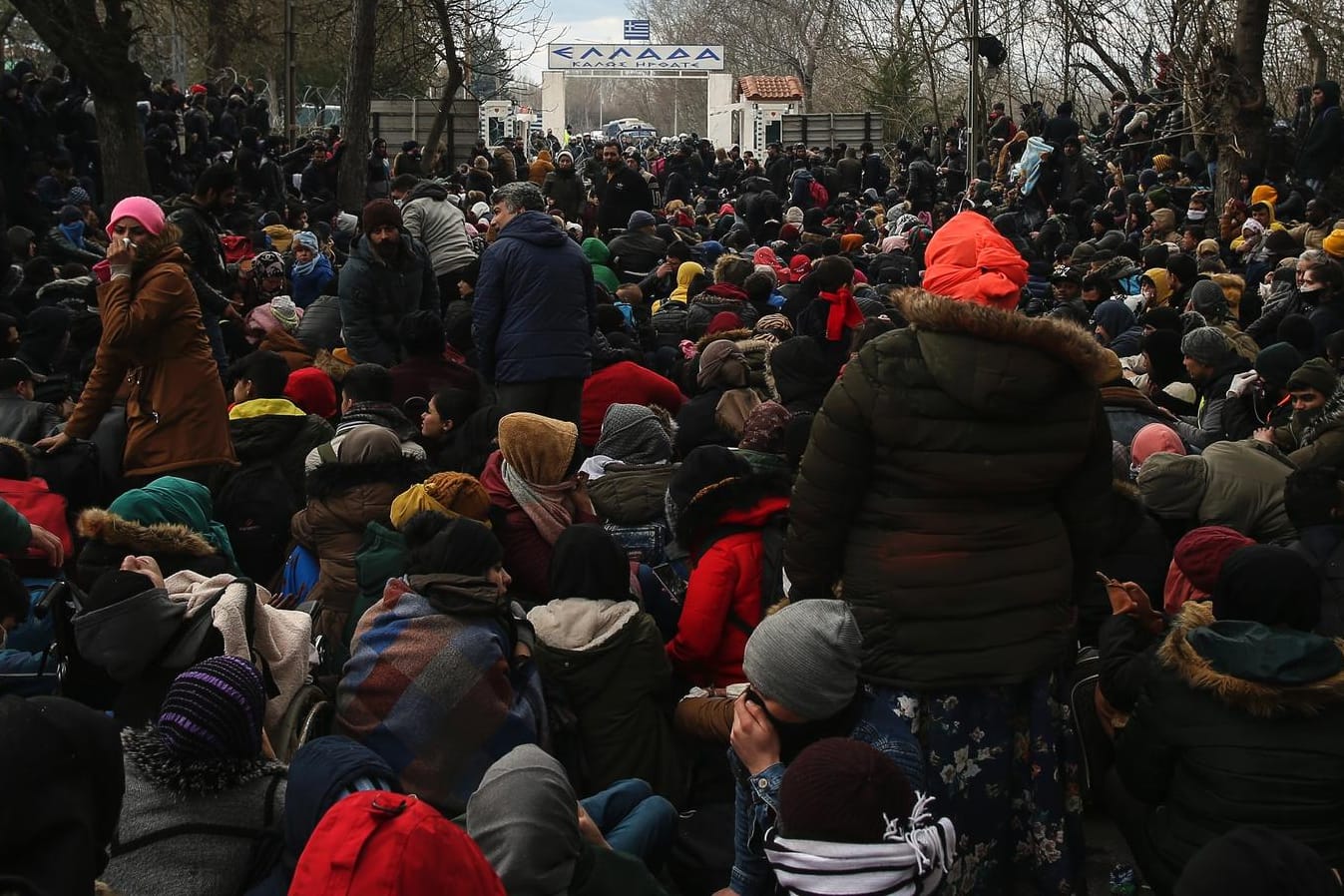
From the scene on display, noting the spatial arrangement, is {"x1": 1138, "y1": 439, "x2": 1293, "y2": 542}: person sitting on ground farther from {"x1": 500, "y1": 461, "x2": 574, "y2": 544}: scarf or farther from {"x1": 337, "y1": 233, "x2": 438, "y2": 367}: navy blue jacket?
{"x1": 337, "y1": 233, "x2": 438, "y2": 367}: navy blue jacket

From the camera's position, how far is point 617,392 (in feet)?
24.1

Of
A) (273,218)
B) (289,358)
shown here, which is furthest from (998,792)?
(273,218)

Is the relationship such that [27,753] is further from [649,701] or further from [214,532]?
[214,532]

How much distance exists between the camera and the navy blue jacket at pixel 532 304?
22.1 ft

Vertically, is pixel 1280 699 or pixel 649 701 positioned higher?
Result: pixel 1280 699

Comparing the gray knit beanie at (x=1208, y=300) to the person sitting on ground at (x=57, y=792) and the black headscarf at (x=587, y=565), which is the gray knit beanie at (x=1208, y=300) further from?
the person sitting on ground at (x=57, y=792)

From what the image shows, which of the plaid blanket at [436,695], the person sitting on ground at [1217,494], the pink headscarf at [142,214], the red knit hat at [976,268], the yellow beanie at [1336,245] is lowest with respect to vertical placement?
the plaid blanket at [436,695]

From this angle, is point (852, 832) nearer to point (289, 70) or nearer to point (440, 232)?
point (440, 232)

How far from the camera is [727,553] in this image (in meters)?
4.45

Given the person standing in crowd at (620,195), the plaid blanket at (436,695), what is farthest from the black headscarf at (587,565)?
the person standing in crowd at (620,195)

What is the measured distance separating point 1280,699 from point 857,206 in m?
22.4

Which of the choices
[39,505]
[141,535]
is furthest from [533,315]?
[141,535]

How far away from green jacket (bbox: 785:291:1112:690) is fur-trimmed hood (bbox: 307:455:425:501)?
2.21 metres

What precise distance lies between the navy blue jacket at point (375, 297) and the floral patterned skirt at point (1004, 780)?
508 centimetres
